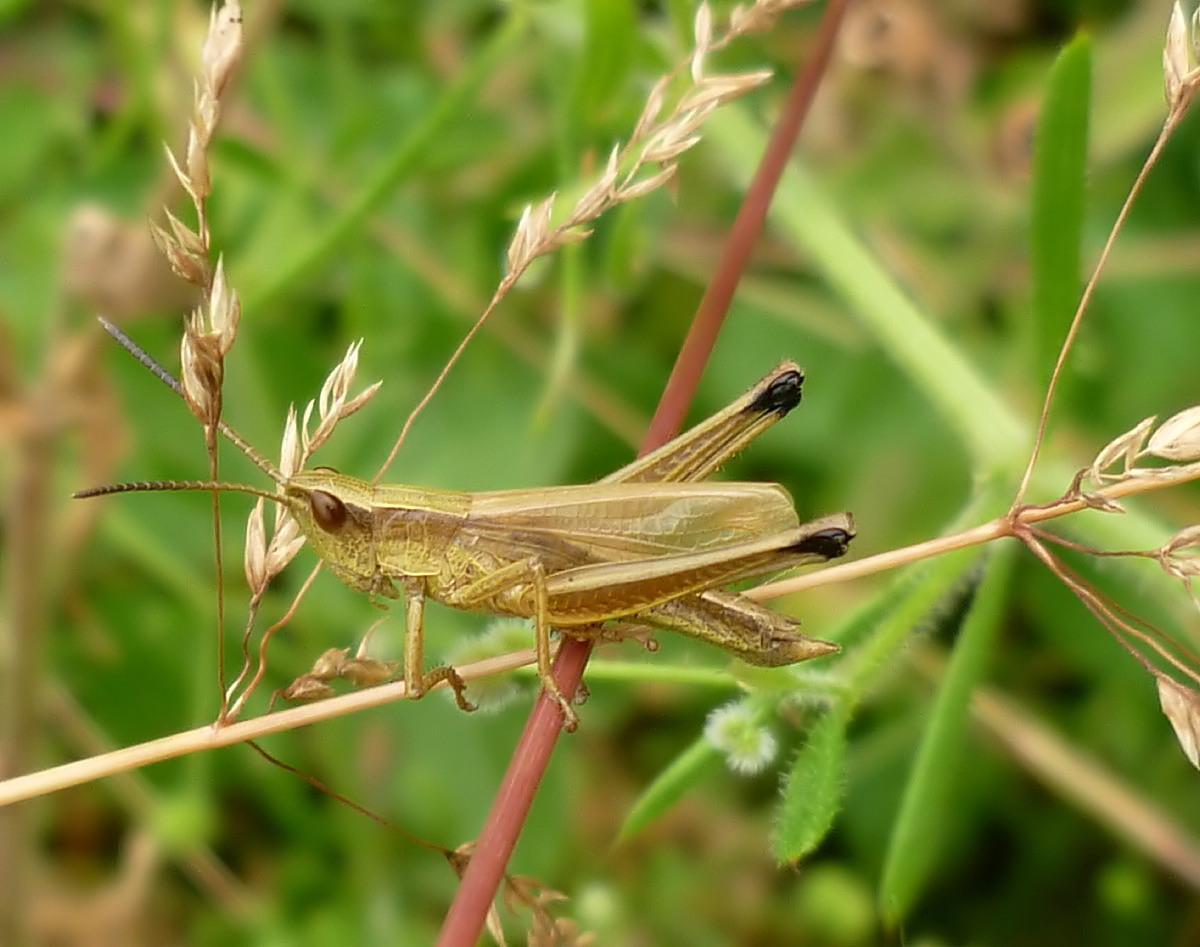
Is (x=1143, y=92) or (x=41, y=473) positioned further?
(x=1143, y=92)

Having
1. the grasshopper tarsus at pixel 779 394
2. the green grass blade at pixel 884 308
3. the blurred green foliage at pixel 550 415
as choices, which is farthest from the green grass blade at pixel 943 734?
the blurred green foliage at pixel 550 415

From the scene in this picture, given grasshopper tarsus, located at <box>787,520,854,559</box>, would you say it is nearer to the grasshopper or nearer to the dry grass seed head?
the grasshopper

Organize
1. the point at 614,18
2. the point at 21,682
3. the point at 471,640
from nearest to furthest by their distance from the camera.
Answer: the point at 471,640
the point at 614,18
the point at 21,682

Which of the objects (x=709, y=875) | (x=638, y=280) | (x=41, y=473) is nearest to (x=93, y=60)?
(x=41, y=473)

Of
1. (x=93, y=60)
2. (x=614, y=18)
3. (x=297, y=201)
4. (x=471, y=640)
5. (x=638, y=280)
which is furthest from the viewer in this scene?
(x=93, y=60)

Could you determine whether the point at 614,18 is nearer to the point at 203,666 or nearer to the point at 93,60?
the point at 203,666

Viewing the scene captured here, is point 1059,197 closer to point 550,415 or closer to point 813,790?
point 813,790

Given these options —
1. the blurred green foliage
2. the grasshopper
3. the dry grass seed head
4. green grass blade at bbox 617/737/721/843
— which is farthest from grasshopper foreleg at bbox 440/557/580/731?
the blurred green foliage
